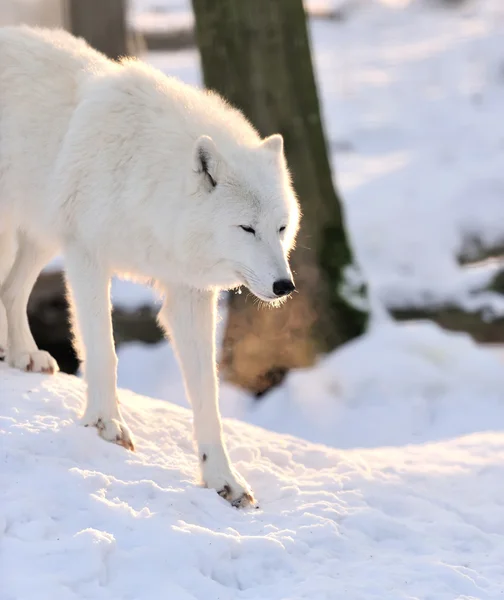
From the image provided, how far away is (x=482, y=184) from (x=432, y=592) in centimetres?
732

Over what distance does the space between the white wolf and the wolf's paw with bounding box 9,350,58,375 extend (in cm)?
69

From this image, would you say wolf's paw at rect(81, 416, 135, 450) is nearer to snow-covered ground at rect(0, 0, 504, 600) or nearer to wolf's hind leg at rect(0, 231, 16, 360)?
snow-covered ground at rect(0, 0, 504, 600)

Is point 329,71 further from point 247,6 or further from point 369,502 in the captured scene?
point 369,502

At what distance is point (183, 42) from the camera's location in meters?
19.1

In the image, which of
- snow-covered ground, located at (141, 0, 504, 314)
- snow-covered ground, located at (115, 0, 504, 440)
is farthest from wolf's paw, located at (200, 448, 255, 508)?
snow-covered ground, located at (141, 0, 504, 314)

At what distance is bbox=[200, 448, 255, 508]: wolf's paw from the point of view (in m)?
4.48

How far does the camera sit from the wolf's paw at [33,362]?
5312mm

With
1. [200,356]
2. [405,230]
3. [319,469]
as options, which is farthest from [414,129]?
[200,356]

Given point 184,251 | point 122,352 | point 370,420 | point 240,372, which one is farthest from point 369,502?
point 122,352

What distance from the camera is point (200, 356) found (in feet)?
15.4

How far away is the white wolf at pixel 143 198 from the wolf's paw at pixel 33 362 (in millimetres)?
695

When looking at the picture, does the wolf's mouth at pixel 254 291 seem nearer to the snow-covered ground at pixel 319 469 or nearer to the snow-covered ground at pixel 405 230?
the snow-covered ground at pixel 319 469

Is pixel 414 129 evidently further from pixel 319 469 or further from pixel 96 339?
pixel 96 339

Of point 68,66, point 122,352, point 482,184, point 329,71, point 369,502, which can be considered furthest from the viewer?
point 329,71
